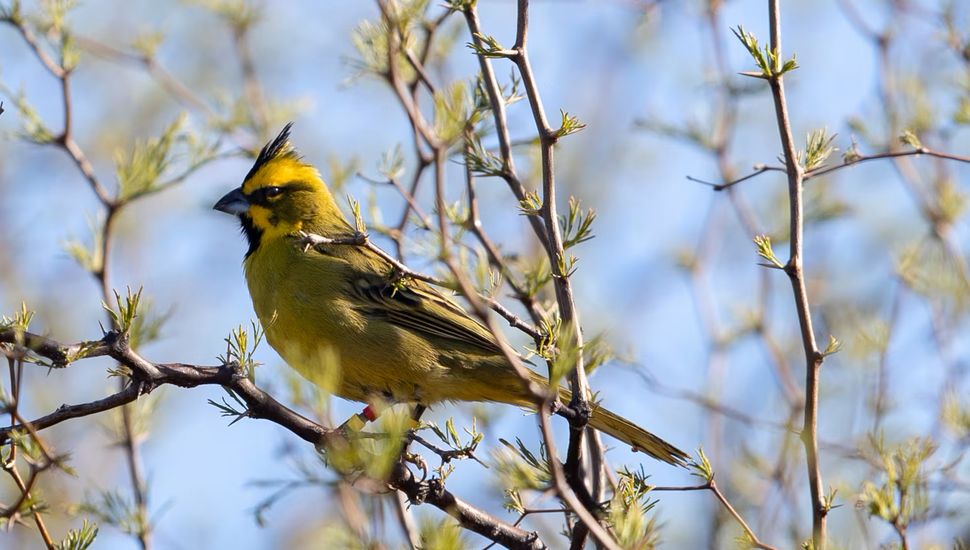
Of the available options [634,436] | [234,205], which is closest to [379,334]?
[634,436]

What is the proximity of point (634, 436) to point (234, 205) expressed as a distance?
2431 millimetres

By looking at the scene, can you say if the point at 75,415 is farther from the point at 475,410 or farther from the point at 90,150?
the point at 90,150

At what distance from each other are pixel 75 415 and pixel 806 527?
2926 mm

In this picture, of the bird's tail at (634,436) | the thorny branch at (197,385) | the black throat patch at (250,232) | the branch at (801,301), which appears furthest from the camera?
the black throat patch at (250,232)

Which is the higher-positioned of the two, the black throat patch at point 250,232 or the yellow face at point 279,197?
the yellow face at point 279,197

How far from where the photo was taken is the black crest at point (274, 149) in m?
5.09

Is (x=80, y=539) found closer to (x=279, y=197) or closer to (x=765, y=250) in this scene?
(x=765, y=250)

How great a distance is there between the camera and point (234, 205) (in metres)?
5.36

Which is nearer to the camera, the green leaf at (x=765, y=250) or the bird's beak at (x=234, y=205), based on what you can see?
the green leaf at (x=765, y=250)

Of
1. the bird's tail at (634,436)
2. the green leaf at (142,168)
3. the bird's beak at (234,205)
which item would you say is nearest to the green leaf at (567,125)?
the bird's tail at (634,436)

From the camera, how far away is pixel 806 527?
13.8ft

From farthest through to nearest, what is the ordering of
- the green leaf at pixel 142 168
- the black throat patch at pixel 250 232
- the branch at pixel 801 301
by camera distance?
1. the black throat patch at pixel 250 232
2. the green leaf at pixel 142 168
3. the branch at pixel 801 301

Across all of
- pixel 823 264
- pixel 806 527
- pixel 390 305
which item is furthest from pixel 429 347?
pixel 823 264

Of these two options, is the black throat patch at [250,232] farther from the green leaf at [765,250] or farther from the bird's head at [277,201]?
the green leaf at [765,250]
